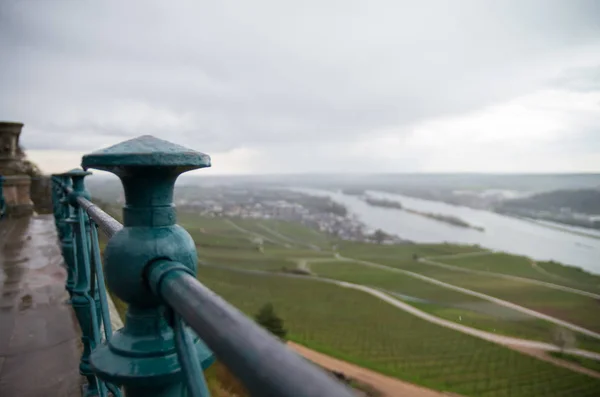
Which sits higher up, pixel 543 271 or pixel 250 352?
pixel 250 352

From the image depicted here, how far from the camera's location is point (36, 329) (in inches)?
129

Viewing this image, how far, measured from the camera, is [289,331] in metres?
30.0

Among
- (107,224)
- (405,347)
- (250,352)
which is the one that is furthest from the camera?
(405,347)

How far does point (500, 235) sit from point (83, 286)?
92761 mm

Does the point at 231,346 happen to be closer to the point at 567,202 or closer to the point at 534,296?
the point at 534,296

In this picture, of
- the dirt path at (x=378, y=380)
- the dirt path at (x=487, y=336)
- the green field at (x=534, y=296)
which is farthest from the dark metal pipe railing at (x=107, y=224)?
the green field at (x=534, y=296)

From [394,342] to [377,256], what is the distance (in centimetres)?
3022

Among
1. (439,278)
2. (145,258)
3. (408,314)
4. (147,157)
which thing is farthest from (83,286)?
(439,278)

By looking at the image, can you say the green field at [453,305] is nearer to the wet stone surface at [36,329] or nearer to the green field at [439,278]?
the green field at [439,278]

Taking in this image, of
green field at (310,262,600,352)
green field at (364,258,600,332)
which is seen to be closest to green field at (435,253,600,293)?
green field at (364,258,600,332)

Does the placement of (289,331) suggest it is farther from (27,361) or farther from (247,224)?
(247,224)

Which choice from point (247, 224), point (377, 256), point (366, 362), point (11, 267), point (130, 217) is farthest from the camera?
point (247, 224)

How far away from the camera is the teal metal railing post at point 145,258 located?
32.7 inches

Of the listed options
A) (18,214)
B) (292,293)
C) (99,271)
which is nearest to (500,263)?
(292,293)
